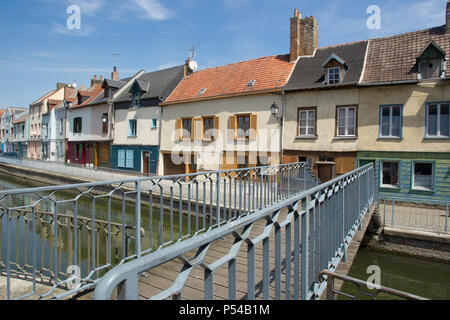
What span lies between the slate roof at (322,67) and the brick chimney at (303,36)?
1.52ft

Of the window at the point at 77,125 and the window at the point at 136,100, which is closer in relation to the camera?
the window at the point at 136,100

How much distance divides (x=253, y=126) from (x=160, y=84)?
34.5ft

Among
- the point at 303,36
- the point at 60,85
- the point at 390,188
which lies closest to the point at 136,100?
the point at 303,36

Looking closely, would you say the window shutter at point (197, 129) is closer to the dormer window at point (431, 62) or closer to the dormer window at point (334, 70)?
the dormer window at point (334, 70)

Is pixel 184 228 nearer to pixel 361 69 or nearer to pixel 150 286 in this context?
pixel 150 286

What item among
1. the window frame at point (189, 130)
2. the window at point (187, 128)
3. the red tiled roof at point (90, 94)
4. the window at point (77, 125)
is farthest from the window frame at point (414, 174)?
the window at point (77, 125)

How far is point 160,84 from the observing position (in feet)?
80.7

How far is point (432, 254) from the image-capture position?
10.0 m

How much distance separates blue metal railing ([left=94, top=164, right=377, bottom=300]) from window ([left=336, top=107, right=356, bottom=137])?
9.66 meters

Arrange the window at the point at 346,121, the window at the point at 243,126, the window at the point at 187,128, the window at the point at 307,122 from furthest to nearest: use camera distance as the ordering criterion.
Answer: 1. the window at the point at 187,128
2. the window at the point at 243,126
3. the window at the point at 307,122
4. the window at the point at 346,121

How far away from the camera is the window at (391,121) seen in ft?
46.6

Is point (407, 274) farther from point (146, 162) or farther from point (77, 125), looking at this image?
point (77, 125)

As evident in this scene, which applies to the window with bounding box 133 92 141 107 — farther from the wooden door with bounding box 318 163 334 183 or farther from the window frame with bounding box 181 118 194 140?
the wooden door with bounding box 318 163 334 183

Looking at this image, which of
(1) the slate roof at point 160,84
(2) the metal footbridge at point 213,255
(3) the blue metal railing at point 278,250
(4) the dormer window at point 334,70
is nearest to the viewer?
(3) the blue metal railing at point 278,250
